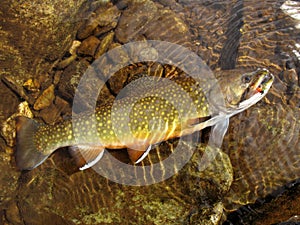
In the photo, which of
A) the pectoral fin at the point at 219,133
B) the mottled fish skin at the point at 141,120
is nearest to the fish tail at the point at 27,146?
the mottled fish skin at the point at 141,120

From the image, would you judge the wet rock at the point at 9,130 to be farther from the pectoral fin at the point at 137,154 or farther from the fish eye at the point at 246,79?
the fish eye at the point at 246,79

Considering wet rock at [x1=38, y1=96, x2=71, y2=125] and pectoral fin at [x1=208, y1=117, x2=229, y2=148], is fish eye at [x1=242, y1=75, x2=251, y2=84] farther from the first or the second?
wet rock at [x1=38, y1=96, x2=71, y2=125]

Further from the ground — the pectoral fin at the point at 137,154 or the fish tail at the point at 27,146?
the fish tail at the point at 27,146

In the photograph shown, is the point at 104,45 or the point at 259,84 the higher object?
the point at 104,45

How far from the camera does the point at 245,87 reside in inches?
163

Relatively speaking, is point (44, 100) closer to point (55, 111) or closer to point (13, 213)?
point (55, 111)

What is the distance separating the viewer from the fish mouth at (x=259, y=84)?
4.09m

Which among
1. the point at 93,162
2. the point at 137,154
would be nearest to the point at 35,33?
the point at 93,162

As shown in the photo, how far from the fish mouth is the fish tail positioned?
3072mm

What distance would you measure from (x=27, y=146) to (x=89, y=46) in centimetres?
214

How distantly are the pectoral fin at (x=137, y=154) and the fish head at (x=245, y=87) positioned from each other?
1.32 meters

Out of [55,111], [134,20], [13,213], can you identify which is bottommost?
[13,213]

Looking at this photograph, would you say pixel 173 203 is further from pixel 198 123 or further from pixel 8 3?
pixel 8 3

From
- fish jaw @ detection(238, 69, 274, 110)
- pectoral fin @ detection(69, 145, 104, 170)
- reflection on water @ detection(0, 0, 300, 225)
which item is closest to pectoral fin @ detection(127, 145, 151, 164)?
reflection on water @ detection(0, 0, 300, 225)
